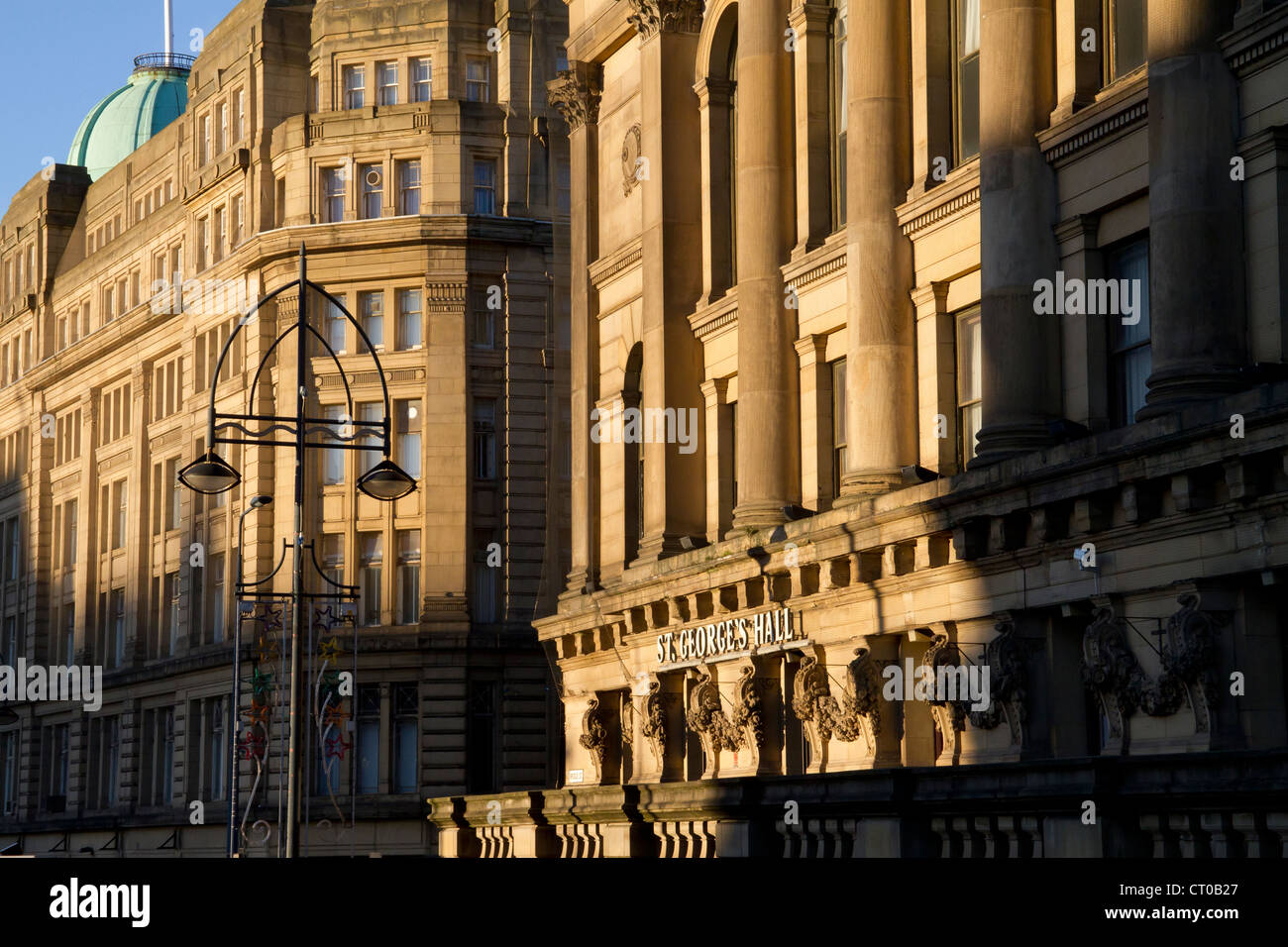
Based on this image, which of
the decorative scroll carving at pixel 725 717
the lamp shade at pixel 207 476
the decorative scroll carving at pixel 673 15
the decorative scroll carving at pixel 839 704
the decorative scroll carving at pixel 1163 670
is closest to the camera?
the decorative scroll carving at pixel 1163 670

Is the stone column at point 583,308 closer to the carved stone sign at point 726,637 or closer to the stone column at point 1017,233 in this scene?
the carved stone sign at point 726,637

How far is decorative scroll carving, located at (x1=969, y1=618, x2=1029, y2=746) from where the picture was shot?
89.6 ft

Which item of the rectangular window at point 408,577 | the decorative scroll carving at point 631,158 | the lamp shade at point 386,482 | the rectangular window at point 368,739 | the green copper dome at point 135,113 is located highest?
the green copper dome at point 135,113

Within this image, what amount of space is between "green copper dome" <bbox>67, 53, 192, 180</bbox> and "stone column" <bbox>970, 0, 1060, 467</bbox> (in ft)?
249

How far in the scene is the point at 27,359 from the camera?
100 m

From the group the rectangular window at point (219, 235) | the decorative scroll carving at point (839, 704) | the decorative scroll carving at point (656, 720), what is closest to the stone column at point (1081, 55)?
the decorative scroll carving at point (839, 704)

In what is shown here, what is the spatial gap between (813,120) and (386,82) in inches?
1509

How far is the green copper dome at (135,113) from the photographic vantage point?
99.8m

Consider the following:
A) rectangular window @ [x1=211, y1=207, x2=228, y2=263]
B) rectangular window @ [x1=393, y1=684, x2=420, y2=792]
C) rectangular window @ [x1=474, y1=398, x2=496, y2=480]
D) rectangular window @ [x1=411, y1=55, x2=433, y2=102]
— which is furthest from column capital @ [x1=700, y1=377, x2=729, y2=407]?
rectangular window @ [x1=211, y1=207, x2=228, y2=263]

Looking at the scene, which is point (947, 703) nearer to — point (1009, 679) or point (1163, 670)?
point (1009, 679)

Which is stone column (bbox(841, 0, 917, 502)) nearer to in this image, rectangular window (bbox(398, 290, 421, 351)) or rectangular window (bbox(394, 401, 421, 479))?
rectangular window (bbox(394, 401, 421, 479))

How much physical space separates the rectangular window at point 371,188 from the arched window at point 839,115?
36.2 metres
